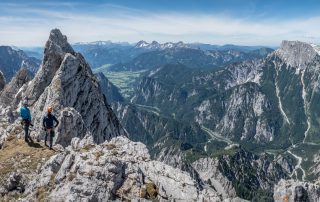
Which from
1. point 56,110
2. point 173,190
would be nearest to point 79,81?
point 56,110

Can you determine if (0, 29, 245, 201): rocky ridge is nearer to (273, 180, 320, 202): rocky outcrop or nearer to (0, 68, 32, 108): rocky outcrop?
(0, 68, 32, 108): rocky outcrop

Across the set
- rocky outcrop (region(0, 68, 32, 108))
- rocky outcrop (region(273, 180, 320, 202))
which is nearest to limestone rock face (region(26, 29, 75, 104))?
rocky outcrop (region(0, 68, 32, 108))

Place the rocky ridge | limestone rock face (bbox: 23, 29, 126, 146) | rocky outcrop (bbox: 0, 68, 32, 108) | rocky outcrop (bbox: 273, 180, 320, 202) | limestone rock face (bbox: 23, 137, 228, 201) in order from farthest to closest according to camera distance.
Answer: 1. rocky outcrop (bbox: 273, 180, 320, 202)
2. rocky outcrop (bbox: 0, 68, 32, 108)
3. limestone rock face (bbox: 23, 29, 126, 146)
4. the rocky ridge
5. limestone rock face (bbox: 23, 137, 228, 201)

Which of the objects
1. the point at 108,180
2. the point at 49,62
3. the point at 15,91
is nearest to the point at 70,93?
the point at 49,62

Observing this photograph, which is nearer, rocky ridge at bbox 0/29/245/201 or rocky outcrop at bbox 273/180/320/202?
rocky ridge at bbox 0/29/245/201

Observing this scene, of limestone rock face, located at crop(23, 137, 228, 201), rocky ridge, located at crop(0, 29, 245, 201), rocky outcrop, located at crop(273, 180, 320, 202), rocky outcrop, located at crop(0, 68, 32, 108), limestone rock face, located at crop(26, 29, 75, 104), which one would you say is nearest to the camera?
limestone rock face, located at crop(23, 137, 228, 201)

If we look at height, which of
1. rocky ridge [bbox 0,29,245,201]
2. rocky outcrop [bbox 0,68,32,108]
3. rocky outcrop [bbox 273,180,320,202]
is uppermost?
rocky ridge [bbox 0,29,245,201]

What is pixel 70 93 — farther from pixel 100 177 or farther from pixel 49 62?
pixel 100 177

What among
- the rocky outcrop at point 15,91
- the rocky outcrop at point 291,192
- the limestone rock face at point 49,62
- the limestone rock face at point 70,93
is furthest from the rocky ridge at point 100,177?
the rocky outcrop at point 291,192
